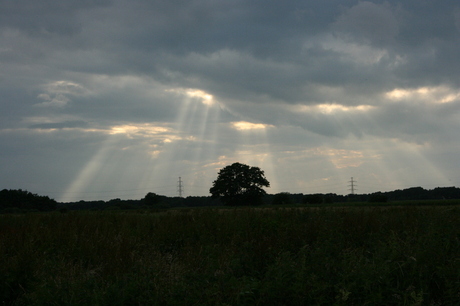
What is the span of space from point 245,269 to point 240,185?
228ft

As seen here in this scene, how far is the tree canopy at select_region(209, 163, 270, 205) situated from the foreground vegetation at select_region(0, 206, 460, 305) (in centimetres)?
6399

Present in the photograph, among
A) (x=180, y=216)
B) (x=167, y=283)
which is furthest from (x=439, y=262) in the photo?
(x=180, y=216)

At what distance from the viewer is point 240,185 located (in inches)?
3012

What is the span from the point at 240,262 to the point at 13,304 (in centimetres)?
402

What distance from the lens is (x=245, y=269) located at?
7.05 meters

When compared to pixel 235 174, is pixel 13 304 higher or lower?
lower

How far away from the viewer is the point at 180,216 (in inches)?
608

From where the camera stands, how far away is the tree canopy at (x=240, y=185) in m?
75.4

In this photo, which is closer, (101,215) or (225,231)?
(225,231)

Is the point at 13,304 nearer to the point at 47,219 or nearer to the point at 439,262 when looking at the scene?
the point at 439,262

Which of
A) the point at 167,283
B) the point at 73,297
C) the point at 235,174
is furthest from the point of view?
the point at 235,174

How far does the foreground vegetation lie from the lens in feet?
16.4

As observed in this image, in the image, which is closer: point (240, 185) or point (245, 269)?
point (245, 269)

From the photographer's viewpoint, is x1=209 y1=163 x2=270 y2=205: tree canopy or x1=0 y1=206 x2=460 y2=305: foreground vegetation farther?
Answer: x1=209 y1=163 x2=270 y2=205: tree canopy
